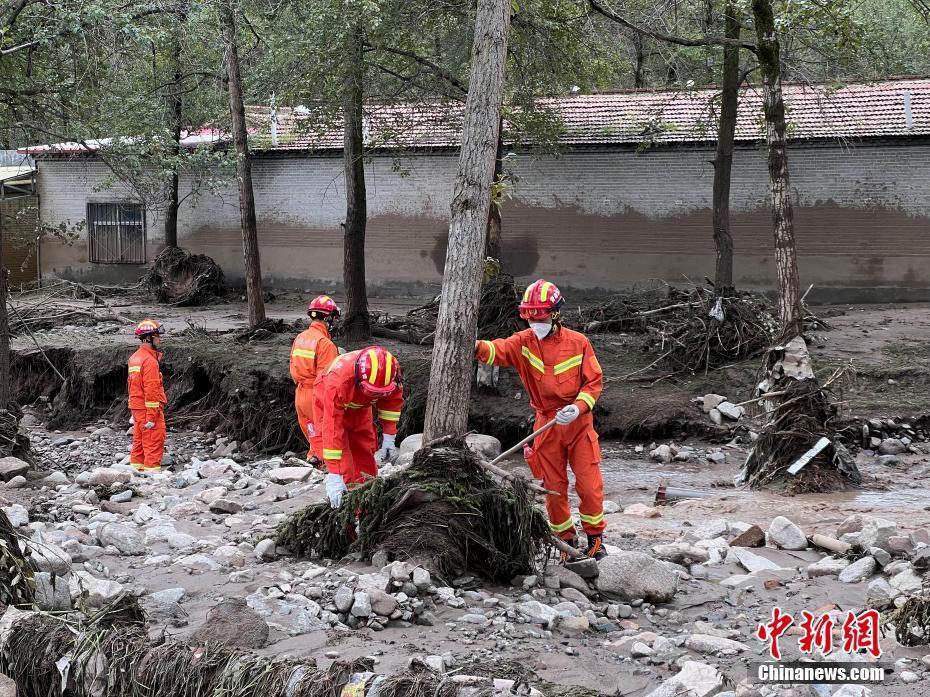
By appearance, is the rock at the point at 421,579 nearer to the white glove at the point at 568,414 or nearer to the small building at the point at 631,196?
the white glove at the point at 568,414

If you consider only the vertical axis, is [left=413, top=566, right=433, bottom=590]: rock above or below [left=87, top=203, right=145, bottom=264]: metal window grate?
below

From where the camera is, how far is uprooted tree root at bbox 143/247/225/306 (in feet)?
65.6

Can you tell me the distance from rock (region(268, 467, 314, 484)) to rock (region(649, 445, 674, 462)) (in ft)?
12.5

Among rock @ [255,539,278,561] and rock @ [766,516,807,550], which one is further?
rock @ [766,516,807,550]

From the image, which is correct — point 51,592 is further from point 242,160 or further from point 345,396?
point 242,160


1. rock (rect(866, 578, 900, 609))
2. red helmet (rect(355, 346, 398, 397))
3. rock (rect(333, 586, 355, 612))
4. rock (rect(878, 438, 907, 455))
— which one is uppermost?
red helmet (rect(355, 346, 398, 397))

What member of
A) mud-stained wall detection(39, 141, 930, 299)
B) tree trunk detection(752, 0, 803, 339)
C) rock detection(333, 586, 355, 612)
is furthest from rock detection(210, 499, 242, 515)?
mud-stained wall detection(39, 141, 930, 299)

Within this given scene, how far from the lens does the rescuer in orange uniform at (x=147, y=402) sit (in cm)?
1071

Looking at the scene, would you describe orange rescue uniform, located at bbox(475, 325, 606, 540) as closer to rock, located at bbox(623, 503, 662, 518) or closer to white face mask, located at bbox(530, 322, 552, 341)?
white face mask, located at bbox(530, 322, 552, 341)

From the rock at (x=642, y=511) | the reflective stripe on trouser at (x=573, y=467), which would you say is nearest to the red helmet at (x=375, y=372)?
the reflective stripe on trouser at (x=573, y=467)

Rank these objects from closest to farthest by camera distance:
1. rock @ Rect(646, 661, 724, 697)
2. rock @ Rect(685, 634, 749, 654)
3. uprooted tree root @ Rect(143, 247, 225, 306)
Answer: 1. rock @ Rect(646, 661, 724, 697)
2. rock @ Rect(685, 634, 749, 654)
3. uprooted tree root @ Rect(143, 247, 225, 306)

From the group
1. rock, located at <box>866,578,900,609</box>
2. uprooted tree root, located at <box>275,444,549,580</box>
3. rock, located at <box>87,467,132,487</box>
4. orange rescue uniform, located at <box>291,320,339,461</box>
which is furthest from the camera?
orange rescue uniform, located at <box>291,320,339,461</box>

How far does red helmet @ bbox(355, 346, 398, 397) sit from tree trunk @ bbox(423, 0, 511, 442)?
621 millimetres

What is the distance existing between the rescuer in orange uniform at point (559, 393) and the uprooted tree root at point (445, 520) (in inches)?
26.0
